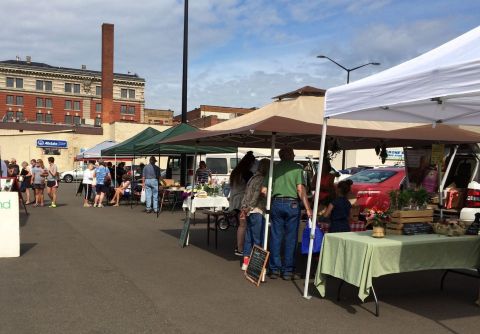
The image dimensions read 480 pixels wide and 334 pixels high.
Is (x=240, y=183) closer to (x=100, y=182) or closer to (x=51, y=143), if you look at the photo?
(x=100, y=182)

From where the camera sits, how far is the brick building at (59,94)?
288ft

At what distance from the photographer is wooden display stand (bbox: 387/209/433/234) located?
232 inches

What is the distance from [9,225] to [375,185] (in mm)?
7843

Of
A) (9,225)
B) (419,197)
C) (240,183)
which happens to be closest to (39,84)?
(9,225)

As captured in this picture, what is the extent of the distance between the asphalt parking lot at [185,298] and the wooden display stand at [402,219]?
92 centimetres

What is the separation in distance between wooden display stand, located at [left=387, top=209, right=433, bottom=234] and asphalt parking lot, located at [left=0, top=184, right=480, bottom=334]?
918 mm

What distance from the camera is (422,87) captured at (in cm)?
479

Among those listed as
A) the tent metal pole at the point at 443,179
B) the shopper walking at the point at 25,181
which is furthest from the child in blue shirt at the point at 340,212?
the shopper walking at the point at 25,181

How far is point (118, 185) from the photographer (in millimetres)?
20344

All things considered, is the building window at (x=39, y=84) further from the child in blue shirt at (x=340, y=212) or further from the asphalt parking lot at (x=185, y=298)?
the child in blue shirt at (x=340, y=212)

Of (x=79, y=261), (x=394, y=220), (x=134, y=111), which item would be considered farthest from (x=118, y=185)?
(x=134, y=111)

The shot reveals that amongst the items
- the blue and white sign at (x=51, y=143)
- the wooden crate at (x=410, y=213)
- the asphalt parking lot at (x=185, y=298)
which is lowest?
the asphalt parking lot at (x=185, y=298)

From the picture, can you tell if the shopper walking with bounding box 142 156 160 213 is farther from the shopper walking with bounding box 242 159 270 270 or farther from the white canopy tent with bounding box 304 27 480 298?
the white canopy tent with bounding box 304 27 480 298

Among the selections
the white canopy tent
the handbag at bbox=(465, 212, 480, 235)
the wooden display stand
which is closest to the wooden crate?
the wooden display stand
